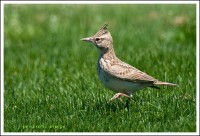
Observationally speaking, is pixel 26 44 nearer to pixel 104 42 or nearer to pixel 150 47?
pixel 150 47

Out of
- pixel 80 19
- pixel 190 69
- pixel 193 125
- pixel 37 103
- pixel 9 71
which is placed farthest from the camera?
pixel 80 19

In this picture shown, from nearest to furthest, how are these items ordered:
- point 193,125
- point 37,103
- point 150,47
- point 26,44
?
point 193,125 → point 37,103 → point 150,47 → point 26,44

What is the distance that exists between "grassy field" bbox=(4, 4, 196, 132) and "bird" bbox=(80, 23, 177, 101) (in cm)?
28

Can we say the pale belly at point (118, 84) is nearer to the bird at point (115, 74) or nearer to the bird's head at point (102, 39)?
the bird at point (115, 74)

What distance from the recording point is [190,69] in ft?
31.3

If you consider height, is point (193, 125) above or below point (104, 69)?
below

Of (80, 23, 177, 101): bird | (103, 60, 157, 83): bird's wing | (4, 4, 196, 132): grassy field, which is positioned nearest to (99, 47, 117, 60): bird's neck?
(80, 23, 177, 101): bird

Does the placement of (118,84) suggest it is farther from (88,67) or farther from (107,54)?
(88,67)

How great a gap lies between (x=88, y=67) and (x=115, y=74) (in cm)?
327

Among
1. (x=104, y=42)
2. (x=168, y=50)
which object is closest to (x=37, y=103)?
(x=104, y=42)

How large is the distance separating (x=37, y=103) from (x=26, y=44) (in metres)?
5.67

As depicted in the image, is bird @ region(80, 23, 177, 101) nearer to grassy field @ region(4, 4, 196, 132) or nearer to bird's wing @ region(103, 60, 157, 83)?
bird's wing @ region(103, 60, 157, 83)

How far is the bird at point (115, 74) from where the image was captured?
7.22 metres

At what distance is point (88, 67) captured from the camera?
411 inches
